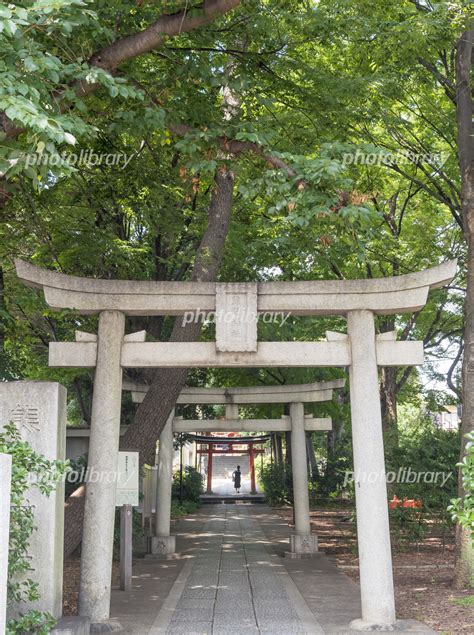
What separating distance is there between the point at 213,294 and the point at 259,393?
24.1ft

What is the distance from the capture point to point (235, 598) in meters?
9.79

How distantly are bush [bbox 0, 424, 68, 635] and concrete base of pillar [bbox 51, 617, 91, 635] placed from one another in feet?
0.41

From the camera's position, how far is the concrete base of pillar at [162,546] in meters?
14.4

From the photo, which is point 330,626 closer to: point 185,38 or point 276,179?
point 276,179

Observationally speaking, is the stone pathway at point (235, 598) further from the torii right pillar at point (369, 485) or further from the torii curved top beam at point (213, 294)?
the torii curved top beam at point (213, 294)

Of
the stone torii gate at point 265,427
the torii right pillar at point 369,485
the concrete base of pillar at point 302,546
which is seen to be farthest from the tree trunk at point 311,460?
the torii right pillar at point 369,485

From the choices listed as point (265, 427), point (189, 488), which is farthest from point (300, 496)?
point (189, 488)

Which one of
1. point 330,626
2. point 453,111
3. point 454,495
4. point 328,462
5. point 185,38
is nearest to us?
point 330,626

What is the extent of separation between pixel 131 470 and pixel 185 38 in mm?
6120

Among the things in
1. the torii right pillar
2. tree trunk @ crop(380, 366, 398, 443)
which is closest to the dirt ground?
the torii right pillar

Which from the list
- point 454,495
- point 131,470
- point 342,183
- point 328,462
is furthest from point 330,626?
point 328,462

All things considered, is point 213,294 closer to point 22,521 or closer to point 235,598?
point 22,521

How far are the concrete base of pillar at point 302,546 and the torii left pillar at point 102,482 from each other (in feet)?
23.4

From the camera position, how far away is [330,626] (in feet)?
26.4
